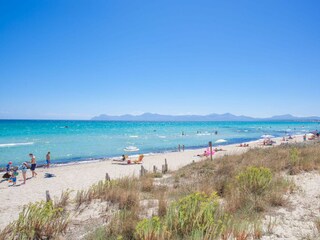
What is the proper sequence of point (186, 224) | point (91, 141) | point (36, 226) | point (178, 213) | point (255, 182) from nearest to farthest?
point (186, 224)
point (178, 213)
point (36, 226)
point (255, 182)
point (91, 141)

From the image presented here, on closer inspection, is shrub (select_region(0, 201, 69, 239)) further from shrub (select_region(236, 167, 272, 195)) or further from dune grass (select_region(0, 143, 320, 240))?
shrub (select_region(236, 167, 272, 195))

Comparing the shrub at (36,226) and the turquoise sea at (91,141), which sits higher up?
the shrub at (36,226)

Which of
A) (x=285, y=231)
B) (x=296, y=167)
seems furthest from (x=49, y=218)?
(x=296, y=167)

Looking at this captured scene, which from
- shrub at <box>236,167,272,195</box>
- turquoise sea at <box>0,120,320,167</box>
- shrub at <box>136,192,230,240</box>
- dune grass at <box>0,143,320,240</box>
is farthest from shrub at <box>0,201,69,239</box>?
turquoise sea at <box>0,120,320,167</box>

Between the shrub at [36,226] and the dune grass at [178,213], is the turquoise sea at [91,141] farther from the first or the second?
the shrub at [36,226]

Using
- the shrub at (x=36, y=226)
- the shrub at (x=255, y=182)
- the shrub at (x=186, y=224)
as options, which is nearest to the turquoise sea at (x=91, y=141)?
the shrub at (x=36, y=226)

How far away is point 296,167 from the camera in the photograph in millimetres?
9805

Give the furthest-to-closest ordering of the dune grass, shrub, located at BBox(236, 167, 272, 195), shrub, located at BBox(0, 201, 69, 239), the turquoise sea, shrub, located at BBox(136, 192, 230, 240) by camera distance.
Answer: the turquoise sea < shrub, located at BBox(236, 167, 272, 195) < shrub, located at BBox(0, 201, 69, 239) < the dune grass < shrub, located at BBox(136, 192, 230, 240)

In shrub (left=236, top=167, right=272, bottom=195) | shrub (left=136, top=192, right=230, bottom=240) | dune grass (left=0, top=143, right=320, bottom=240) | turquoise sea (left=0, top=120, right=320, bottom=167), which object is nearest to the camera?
shrub (left=136, top=192, right=230, bottom=240)

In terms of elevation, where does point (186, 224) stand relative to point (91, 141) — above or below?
above

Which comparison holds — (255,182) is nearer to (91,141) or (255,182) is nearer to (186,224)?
(186,224)

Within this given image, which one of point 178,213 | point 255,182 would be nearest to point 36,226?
point 178,213

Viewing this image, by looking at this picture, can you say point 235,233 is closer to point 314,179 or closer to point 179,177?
point 314,179

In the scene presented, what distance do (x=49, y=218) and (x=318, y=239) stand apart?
17.7 ft
